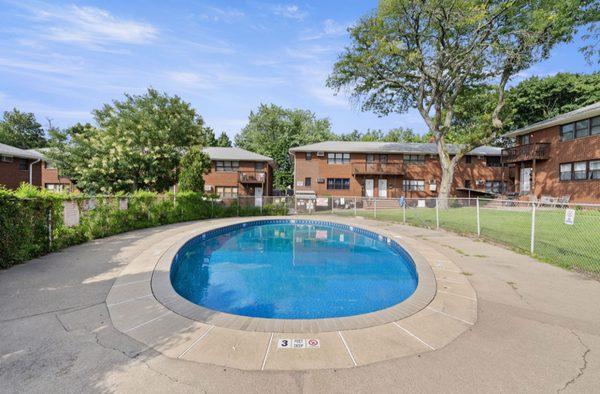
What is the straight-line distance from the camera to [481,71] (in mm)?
22078

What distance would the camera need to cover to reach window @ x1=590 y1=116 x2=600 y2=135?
57.0ft

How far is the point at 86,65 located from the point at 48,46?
2223 millimetres

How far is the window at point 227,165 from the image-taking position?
2906 cm

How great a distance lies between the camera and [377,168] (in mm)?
28062

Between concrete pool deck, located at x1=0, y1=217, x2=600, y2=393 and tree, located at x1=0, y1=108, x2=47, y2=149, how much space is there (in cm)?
6306

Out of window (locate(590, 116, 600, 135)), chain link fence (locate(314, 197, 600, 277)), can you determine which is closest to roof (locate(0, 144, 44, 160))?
chain link fence (locate(314, 197, 600, 277))

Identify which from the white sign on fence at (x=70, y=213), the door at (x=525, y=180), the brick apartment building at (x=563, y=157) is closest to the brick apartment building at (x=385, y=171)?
the door at (x=525, y=180)

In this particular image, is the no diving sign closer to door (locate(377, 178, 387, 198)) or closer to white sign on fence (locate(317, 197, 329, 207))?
white sign on fence (locate(317, 197, 329, 207))

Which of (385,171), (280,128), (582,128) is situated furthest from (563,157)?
(280,128)

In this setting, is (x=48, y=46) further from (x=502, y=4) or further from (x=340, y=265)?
(x=502, y=4)

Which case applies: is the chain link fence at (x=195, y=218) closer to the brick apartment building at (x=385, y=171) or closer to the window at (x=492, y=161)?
the brick apartment building at (x=385, y=171)

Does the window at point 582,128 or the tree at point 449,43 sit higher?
the tree at point 449,43

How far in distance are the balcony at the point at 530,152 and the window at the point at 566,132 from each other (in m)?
1.07

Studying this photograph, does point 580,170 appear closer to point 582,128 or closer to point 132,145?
point 582,128
